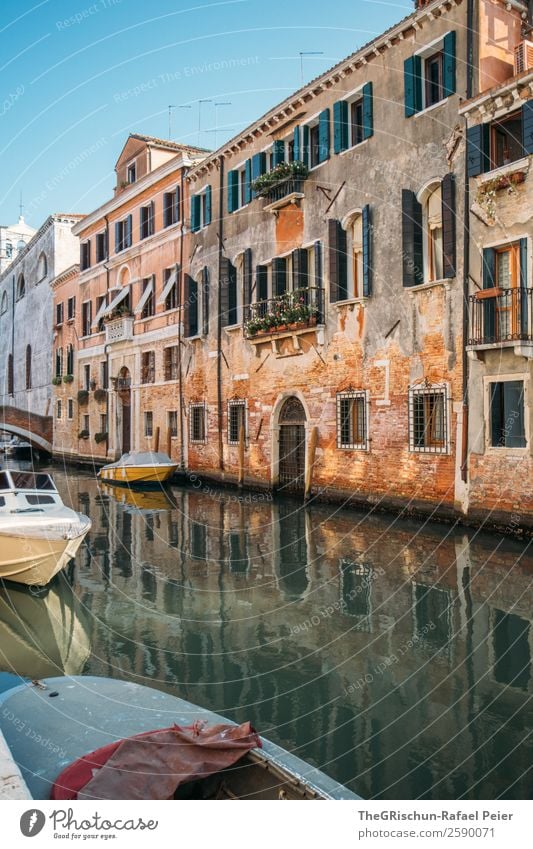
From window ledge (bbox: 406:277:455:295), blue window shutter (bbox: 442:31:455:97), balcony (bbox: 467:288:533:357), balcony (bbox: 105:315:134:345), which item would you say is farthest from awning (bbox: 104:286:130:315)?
balcony (bbox: 467:288:533:357)

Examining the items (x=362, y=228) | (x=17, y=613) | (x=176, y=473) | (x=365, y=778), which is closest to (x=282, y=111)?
(x=362, y=228)

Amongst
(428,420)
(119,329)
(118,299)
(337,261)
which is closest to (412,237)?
(337,261)

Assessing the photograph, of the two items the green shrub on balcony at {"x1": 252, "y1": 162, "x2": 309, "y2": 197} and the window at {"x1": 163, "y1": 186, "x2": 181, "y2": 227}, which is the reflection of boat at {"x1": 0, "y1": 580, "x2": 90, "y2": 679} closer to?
the green shrub on balcony at {"x1": 252, "y1": 162, "x2": 309, "y2": 197}

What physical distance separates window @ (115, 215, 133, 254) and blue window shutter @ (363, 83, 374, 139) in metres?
13.5

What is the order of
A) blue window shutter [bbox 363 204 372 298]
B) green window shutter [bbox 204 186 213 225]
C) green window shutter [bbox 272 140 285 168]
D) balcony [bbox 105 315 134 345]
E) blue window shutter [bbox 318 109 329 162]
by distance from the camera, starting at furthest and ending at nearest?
balcony [bbox 105 315 134 345] < green window shutter [bbox 204 186 213 225] < green window shutter [bbox 272 140 285 168] < blue window shutter [bbox 318 109 329 162] < blue window shutter [bbox 363 204 372 298]

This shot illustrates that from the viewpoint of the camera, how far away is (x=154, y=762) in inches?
134

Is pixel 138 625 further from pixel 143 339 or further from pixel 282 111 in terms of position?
pixel 143 339

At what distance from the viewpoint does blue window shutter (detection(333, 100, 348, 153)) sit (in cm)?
1512

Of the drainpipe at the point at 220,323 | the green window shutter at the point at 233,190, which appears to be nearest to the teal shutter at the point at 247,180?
the green window shutter at the point at 233,190

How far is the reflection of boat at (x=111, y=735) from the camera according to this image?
3326 mm

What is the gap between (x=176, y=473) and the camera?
2212 cm

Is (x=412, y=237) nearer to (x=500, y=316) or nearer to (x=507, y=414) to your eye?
(x=500, y=316)

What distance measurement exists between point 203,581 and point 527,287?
676 cm

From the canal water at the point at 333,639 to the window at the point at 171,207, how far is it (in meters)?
13.6
